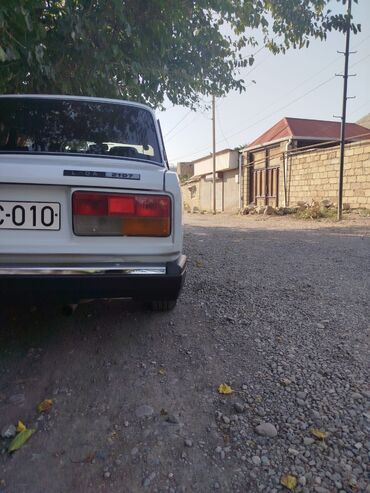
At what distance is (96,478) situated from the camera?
147 centimetres

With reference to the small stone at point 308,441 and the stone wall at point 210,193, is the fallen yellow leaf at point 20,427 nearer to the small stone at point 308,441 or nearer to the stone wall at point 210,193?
the small stone at point 308,441

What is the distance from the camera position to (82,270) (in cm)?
183

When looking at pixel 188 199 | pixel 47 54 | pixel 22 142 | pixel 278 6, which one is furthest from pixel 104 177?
pixel 188 199

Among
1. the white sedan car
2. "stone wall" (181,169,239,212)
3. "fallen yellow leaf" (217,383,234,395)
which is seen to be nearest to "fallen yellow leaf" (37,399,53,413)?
the white sedan car

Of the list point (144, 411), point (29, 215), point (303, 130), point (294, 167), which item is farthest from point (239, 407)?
point (303, 130)

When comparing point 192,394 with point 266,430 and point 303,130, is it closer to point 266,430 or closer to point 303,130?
point 266,430

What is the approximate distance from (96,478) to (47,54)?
4.25m

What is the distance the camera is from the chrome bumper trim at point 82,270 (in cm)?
177

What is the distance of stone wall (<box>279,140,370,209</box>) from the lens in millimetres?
12258

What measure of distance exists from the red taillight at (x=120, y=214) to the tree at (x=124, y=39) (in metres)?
1.46

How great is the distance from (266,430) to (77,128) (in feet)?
7.69

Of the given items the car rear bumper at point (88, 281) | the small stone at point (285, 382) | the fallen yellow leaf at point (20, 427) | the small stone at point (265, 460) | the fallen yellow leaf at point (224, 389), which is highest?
the car rear bumper at point (88, 281)

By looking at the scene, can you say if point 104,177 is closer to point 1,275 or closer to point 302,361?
point 1,275

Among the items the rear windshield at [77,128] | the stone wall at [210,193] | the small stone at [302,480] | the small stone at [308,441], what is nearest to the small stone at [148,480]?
the small stone at [302,480]
